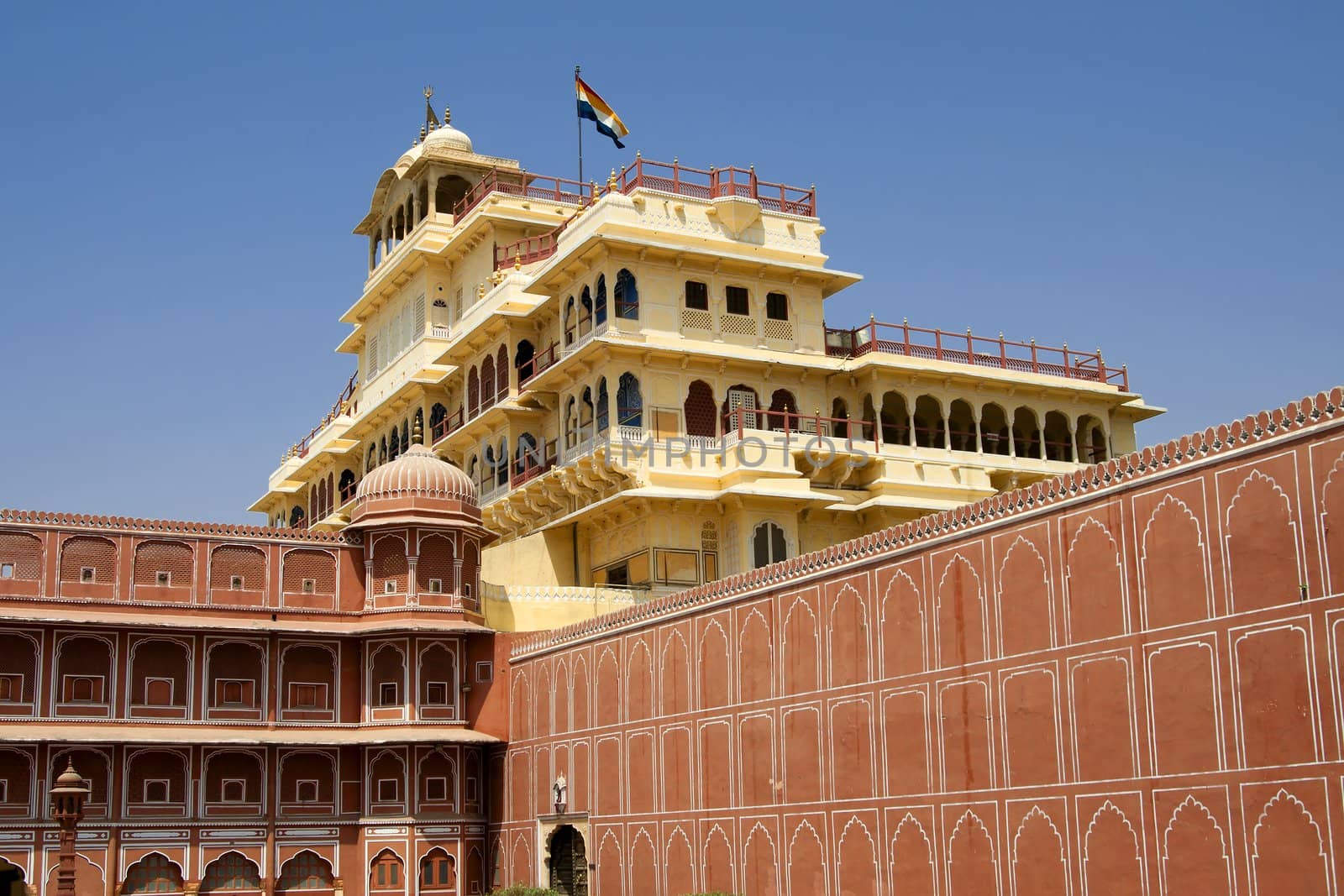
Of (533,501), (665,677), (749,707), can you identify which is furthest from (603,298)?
(749,707)

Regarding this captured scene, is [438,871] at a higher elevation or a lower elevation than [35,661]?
lower

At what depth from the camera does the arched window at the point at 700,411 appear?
39625 mm

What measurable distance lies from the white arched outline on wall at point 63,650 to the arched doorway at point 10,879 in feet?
10.5

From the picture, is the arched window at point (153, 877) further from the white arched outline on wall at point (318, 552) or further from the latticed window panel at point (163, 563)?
the white arched outline on wall at point (318, 552)

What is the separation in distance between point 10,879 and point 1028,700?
20397 mm

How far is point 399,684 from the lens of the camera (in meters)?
34.9

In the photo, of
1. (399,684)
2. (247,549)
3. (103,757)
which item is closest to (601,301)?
(247,549)

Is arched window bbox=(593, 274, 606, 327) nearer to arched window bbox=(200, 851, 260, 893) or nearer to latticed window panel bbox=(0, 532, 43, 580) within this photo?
latticed window panel bbox=(0, 532, 43, 580)

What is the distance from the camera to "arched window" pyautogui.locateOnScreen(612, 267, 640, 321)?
3928 cm

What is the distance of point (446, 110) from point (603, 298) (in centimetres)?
1782

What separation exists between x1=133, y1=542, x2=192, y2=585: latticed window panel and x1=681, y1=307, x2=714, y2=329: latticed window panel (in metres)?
13.0

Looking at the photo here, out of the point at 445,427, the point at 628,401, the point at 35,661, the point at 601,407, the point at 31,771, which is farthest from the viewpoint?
the point at 445,427

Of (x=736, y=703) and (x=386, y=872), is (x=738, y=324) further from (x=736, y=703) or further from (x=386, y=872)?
(x=386, y=872)

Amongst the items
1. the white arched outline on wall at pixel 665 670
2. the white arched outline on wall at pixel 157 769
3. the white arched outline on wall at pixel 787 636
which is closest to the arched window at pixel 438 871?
the white arched outline on wall at pixel 157 769
